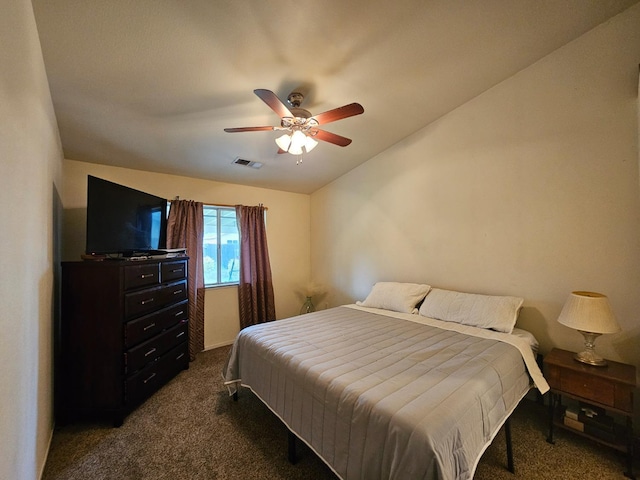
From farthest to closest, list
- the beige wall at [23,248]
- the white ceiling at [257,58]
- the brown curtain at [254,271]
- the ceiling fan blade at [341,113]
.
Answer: the brown curtain at [254,271] → the ceiling fan blade at [341,113] → the white ceiling at [257,58] → the beige wall at [23,248]

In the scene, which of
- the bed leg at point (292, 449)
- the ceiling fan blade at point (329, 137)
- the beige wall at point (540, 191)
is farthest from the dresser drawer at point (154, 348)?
the beige wall at point (540, 191)

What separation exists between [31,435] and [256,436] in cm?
123

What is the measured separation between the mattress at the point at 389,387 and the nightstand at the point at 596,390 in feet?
0.40

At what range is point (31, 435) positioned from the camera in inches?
51.1

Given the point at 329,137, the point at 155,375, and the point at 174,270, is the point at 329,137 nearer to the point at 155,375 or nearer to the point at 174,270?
the point at 174,270

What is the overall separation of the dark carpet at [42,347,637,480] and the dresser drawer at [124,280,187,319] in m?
0.83

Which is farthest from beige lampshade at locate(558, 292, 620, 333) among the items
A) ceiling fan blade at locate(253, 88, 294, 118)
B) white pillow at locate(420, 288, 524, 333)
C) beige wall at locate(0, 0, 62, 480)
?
beige wall at locate(0, 0, 62, 480)

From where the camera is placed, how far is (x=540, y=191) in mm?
2170

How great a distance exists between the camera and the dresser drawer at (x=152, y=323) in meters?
2.04

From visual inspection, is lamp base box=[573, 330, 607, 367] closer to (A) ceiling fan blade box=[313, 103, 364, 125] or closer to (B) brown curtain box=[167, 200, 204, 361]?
(A) ceiling fan blade box=[313, 103, 364, 125]

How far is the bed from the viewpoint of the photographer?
104 centimetres

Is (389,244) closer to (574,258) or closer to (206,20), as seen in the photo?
(574,258)

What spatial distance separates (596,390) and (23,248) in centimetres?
334

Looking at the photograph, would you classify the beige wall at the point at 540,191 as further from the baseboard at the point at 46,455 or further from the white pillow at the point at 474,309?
the baseboard at the point at 46,455
